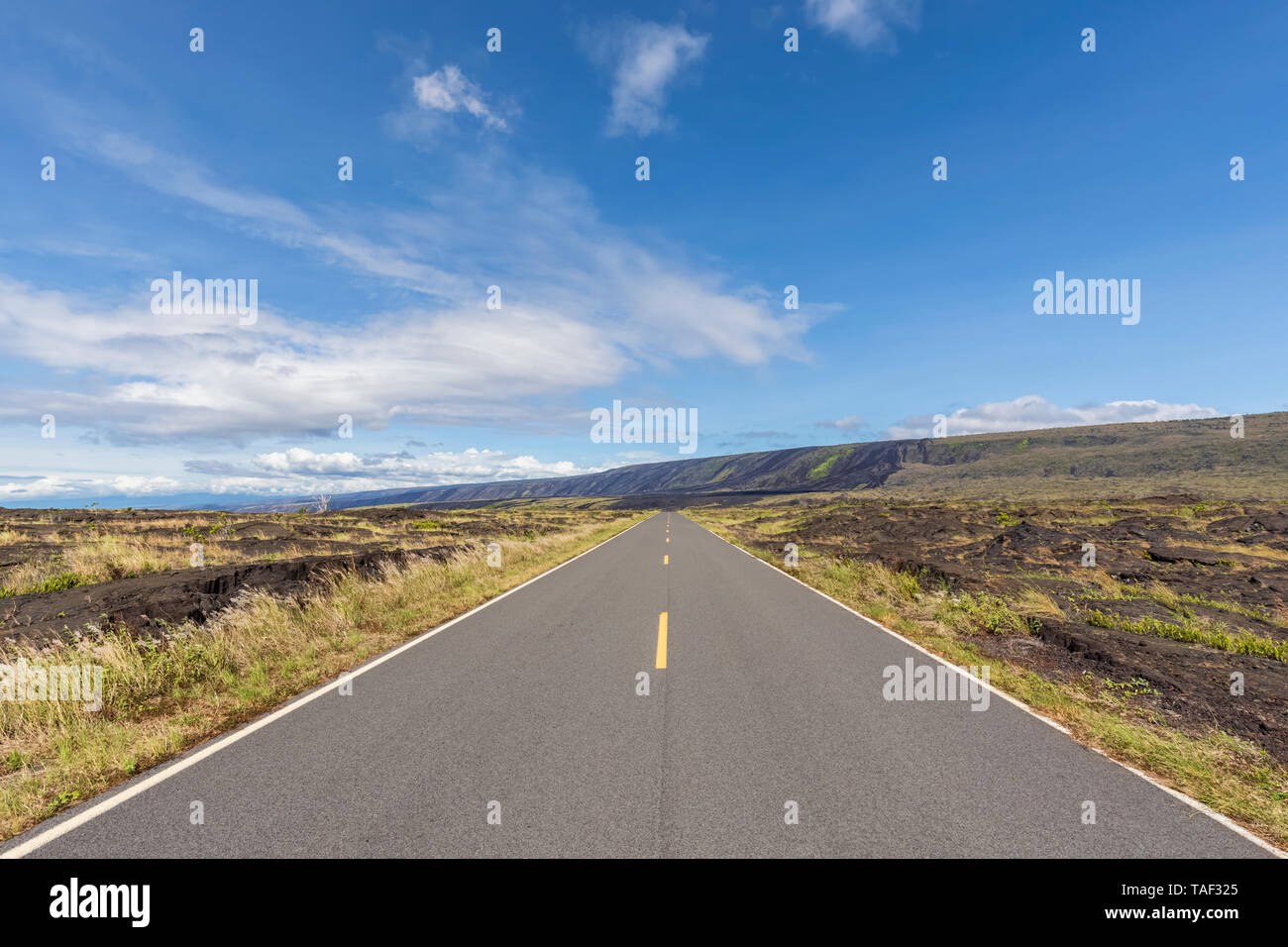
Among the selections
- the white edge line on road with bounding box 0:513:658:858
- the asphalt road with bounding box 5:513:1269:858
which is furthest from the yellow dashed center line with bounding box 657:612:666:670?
the white edge line on road with bounding box 0:513:658:858

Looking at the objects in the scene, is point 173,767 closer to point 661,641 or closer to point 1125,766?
point 661,641

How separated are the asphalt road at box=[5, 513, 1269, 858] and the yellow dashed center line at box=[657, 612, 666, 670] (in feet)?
0.99

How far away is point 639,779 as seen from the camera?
4.19 m

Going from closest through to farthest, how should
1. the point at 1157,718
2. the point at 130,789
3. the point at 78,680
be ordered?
the point at 130,789, the point at 1157,718, the point at 78,680

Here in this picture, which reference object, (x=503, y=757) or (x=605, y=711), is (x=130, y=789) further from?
(x=605, y=711)

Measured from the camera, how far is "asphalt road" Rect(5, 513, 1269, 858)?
342cm

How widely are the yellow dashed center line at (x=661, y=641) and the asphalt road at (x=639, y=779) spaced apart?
0.30 m

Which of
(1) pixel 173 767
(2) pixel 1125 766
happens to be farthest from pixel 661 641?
(1) pixel 173 767

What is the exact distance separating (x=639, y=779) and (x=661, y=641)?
15.0 feet

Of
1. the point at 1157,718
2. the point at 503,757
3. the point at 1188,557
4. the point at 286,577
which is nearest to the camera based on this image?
the point at 503,757

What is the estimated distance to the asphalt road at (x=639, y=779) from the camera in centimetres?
342

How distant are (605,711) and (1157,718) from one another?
554 cm
